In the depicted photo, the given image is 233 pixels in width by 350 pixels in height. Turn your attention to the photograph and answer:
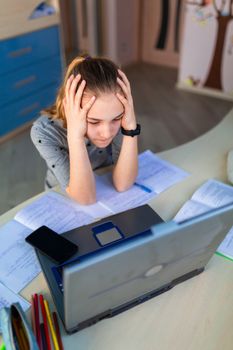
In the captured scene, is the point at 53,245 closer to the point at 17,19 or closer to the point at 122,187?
the point at 122,187

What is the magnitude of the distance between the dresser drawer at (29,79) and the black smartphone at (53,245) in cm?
219

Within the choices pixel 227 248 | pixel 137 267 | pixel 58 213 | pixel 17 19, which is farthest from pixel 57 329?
pixel 17 19

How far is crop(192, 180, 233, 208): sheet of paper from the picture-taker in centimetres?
108

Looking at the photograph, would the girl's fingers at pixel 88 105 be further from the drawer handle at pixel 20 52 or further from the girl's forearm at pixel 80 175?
the drawer handle at pixel 20 52

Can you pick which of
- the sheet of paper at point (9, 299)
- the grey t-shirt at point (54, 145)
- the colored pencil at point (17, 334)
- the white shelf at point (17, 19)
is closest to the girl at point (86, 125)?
the grey t-shirt at point (54, 145)

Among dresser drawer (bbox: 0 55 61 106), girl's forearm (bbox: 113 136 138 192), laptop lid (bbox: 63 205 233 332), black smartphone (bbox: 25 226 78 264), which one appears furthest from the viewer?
dresser drawer (bbox: 0 55 61 106)

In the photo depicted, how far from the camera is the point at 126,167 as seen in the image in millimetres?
1136

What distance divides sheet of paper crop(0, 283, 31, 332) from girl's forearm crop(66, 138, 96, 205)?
14.1 inches

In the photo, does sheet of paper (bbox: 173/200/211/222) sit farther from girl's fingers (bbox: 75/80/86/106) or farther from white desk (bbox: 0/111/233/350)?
girl's fingers (bbox: 75/80/86/106)

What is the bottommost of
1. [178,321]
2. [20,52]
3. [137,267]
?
[20,52]

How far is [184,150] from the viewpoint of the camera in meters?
1.39

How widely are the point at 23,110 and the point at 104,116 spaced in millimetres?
2191

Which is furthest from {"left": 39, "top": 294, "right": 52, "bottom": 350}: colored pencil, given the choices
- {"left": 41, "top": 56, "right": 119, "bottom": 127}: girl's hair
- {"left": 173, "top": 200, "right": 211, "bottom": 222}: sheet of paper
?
{"left": 41, "top": 56, "right": 119, "bottom": 127}: girl's hair

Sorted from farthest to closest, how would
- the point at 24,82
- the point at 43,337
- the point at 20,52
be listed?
the point at 24,82
the point at 20,52
the point at 43,337
